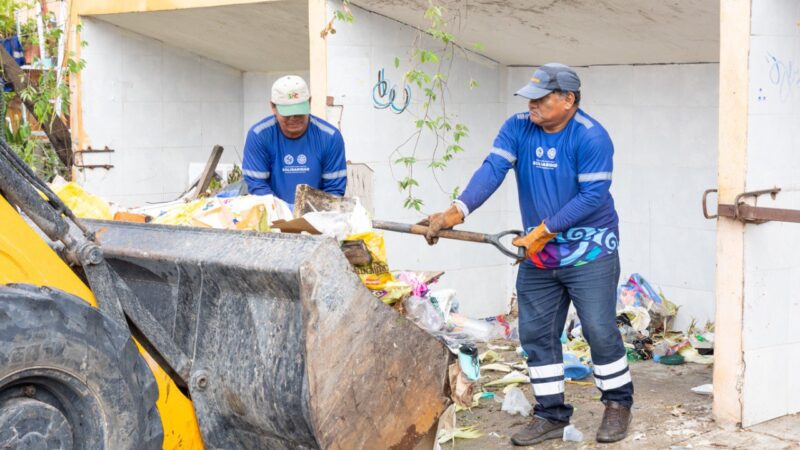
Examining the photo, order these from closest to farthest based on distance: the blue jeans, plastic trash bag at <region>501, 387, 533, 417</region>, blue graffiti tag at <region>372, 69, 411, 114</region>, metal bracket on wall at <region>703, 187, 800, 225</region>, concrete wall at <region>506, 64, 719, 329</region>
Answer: metal bracket on wall at <region>703, 187, 800, 225</region>
the blue jeans
plastic trash bag at <region>501, 387, 533, 417</region>
concrete wall at <region>506, 64, 719, 329</region>
blue graffiti tag at <region>372, 69, 411, 114</region>

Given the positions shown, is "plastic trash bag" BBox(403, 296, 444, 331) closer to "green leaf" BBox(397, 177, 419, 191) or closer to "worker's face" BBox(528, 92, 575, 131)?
"worker's face" BBox(528, 92, 575, 131)

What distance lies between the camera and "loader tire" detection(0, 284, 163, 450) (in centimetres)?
314

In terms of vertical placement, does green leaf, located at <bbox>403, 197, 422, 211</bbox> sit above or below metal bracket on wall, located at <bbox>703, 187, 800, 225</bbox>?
below

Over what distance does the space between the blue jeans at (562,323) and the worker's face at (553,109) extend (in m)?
0.73

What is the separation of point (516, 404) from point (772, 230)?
172 cm

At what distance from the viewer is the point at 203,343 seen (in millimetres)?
4031

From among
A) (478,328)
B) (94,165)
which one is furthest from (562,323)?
(94,165)

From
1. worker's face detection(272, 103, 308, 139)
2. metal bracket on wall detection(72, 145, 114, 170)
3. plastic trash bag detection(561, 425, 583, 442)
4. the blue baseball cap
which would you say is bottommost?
plastic trash bag detection(561, 425, 583, 442)

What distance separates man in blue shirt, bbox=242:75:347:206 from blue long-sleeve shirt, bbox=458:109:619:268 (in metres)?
1.21

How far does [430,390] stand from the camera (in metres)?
4.20

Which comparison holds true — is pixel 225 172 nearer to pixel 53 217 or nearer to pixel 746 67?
pixel 746 67

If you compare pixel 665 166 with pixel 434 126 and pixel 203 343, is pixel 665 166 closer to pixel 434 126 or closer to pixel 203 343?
pixel 434 126

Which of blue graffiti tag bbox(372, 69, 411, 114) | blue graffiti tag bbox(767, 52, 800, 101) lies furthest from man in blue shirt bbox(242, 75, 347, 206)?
blue graffiti tag bbox(767, 52, 800, 101)

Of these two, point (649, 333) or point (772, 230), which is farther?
point (649, 333)
